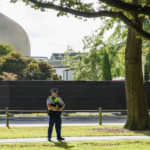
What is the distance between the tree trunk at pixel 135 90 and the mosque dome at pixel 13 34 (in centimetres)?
10431

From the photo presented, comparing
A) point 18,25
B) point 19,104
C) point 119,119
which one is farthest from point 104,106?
point 18,25

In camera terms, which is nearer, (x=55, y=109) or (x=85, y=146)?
(x=85, y=146)

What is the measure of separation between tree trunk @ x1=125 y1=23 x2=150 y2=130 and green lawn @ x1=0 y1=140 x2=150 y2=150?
424cm

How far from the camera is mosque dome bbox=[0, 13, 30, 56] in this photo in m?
119

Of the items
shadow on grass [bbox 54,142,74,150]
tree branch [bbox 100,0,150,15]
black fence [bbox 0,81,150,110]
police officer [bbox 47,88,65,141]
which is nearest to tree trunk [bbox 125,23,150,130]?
police officer [bbox 47,88,65,141]

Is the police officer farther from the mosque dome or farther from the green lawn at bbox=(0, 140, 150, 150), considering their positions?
the mosque dome

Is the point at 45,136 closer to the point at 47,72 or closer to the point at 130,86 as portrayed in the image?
the point at 130,86

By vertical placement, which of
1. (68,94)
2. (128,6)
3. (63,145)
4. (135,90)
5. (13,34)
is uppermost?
(13,34)

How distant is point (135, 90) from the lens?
656 inches

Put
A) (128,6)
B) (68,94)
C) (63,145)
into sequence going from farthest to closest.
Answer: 1. (68,94)
2. (63,145)
3. (128,6)

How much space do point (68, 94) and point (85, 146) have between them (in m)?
14.1

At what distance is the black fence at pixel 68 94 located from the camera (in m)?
25.2

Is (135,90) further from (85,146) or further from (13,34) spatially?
(13,34)

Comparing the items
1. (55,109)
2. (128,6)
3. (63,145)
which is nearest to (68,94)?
(55,109)
